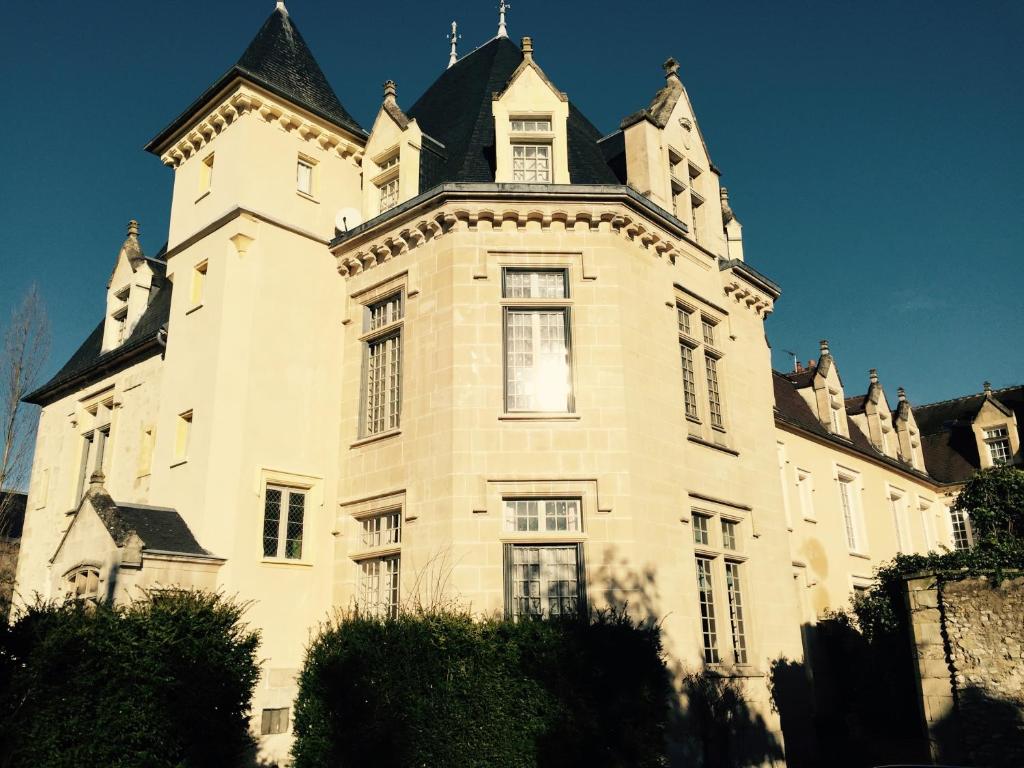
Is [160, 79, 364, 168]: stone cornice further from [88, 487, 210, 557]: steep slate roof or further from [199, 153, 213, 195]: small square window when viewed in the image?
[88, 487, 210, 557]: steep slate roof

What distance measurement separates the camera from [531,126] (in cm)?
1722

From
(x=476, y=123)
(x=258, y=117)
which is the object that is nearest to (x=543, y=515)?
(x=476, y=123)

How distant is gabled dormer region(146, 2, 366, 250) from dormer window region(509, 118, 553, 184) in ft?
12.6

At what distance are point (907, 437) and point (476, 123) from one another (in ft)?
77.5

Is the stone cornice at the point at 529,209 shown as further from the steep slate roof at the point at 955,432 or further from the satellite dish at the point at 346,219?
the steep slate roof at the point at 955,432

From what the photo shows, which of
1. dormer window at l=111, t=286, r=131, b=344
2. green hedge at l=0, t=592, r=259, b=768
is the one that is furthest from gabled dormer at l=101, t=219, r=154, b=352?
green hedge at l=0, t=592, r=259, b=768

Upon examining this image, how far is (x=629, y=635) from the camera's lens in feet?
37.9

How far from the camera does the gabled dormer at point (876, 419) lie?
3216 centimetres

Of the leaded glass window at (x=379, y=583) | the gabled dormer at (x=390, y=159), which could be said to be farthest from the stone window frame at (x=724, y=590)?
the gabled dormer at (x=390, y=159)

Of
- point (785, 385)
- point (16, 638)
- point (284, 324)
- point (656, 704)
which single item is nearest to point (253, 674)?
point (16, 638)

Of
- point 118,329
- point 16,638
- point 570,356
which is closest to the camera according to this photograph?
point 16,638

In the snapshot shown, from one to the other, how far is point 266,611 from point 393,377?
4.77 m

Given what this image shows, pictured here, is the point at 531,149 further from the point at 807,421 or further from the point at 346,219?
the point at 807,421

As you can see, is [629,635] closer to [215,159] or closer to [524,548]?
[524,548]
